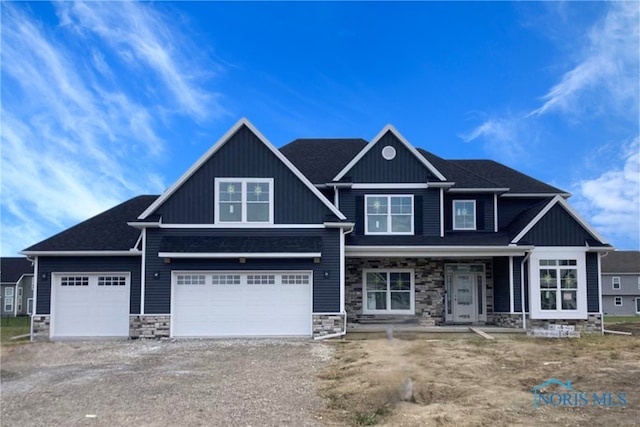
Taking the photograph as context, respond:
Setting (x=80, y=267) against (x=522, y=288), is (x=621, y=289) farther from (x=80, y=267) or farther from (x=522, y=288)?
(x=80, y=267)

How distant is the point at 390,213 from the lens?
1975 centimetres

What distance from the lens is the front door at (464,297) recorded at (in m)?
20.2

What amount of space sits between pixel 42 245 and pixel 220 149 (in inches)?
269

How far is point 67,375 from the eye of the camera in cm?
1108

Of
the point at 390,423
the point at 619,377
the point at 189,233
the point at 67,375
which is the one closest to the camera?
the point at 390,423

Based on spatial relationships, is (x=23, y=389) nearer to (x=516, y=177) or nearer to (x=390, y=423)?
(x=390, y=423)

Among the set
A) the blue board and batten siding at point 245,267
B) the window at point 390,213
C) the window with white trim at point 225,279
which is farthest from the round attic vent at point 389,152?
the window with white trim at point 225,279

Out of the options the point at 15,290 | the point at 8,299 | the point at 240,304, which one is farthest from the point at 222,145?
the point at 8,299

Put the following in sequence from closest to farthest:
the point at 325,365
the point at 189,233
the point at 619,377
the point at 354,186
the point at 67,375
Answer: the point at 619,377
the point at 67,375
the point at 325,365
the point at 189,233
the point at 354,186

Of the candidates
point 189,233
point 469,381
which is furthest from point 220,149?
point 469,381

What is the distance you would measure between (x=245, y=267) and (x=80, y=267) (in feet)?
18.6

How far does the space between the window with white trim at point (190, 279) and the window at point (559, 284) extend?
36.8 feet

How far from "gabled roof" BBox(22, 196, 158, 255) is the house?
0.23 feet

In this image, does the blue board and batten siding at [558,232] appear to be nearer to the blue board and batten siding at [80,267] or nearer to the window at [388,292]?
the window at [388,292]
